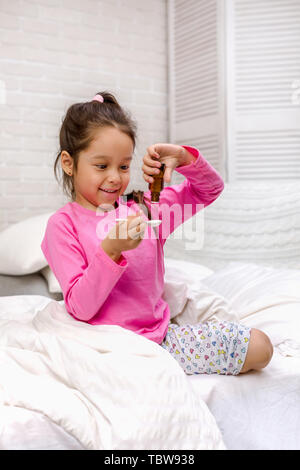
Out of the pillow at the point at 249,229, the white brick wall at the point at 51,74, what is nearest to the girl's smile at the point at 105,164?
the pillow at the point at 249,229

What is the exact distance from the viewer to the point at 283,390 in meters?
1.13

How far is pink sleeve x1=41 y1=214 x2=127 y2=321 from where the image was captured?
1.04m

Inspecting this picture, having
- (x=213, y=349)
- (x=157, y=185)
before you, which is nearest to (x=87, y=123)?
(x=157, y=185)

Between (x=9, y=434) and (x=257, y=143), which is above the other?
(x=257, y=143)

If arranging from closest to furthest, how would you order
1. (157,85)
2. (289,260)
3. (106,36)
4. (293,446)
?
(293,446), (289,260), (106,36), (157,85)

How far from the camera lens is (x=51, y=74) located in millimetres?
2939

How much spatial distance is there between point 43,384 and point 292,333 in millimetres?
708

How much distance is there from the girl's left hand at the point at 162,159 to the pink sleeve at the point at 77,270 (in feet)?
0.69

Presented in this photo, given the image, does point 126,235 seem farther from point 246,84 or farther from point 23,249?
point 246,84

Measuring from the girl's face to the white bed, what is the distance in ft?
1.00

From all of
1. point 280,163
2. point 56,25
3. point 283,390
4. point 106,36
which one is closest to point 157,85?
point 106,36

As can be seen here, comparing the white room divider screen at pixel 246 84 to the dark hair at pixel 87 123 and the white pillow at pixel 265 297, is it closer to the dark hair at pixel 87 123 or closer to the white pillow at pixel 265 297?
the white pillow at pixel 265 297

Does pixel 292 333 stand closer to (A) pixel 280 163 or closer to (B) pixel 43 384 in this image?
(B) pixel 43 384

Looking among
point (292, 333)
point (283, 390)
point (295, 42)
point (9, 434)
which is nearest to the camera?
point (9, 434)
